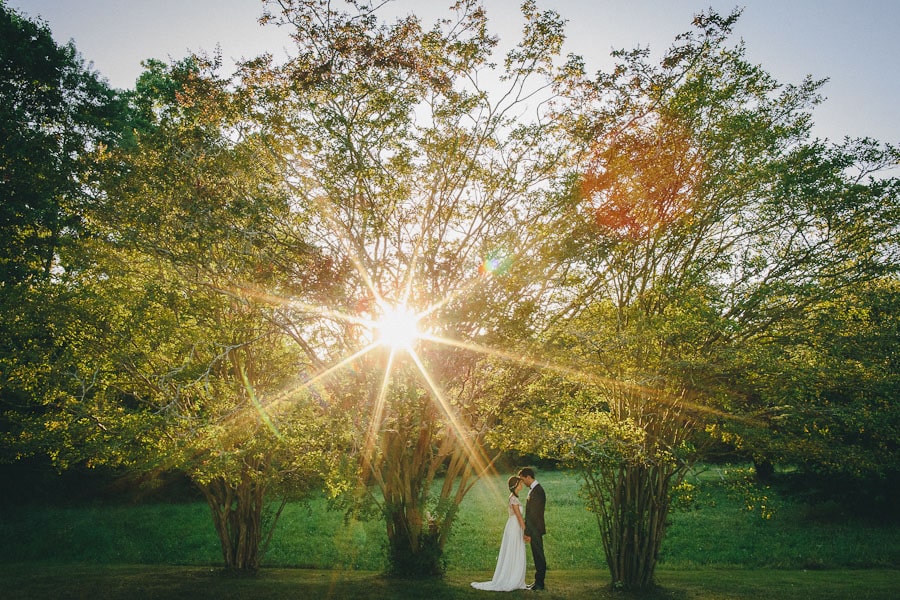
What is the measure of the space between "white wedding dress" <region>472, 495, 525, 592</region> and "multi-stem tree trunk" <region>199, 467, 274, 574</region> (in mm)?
5567

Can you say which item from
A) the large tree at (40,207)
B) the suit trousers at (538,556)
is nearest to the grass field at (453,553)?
the suit trousers at (538,556)

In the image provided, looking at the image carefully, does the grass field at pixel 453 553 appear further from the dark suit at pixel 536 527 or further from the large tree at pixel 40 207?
the large tree at pixel 40 207

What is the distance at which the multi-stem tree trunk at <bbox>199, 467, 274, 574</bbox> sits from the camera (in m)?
12.7

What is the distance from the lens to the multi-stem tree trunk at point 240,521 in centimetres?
1266

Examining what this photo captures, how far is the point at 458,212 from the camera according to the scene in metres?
10.5

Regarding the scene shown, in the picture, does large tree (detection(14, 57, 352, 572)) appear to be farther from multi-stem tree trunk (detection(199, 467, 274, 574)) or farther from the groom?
the groom

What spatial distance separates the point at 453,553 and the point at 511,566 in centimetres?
821

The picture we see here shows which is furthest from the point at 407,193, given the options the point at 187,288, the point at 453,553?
the point at 453,553

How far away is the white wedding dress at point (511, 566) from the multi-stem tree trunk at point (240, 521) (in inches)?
219

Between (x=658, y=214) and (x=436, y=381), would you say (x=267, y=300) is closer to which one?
(x=436, y=381)

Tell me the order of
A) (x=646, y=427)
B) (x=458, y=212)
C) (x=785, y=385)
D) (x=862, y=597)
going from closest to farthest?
(x=785, y=385) < (x=862, y=597) < (x=458, y=212) < (x=646, y=427)

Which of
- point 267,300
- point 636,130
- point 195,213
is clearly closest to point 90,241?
point 195,213

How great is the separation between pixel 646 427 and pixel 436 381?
4.88 m

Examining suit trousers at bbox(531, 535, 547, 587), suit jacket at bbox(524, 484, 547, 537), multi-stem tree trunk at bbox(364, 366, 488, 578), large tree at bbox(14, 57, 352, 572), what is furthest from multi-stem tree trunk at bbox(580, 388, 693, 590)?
large tree at bbox(14, 57, 352, 572)
